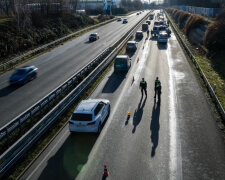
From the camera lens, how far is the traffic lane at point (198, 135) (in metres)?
9.98

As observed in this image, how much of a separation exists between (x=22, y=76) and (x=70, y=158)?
14.3 meters

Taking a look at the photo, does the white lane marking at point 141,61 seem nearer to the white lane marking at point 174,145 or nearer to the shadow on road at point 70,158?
the white lane marking at point 174,145

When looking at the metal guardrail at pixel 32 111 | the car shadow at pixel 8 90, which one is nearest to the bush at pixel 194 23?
the metal guardrail at pixel 32 111

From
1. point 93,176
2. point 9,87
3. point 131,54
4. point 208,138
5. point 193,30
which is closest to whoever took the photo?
point 93,176

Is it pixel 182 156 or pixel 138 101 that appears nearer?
pixel 182 156

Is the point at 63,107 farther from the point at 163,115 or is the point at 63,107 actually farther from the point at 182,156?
the point at 182,156

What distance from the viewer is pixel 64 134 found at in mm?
13242

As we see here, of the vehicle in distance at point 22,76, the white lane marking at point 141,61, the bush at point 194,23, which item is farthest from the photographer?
the bush at point 194,23

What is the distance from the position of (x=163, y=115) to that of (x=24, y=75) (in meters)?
14.5

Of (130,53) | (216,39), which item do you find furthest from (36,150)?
(216,39)

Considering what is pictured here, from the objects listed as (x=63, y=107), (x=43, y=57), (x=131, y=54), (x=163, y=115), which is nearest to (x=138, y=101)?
(x=163, y=115)

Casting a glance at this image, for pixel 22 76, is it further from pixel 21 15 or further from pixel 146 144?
pixel 21 15

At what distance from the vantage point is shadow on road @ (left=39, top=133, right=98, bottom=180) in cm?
994

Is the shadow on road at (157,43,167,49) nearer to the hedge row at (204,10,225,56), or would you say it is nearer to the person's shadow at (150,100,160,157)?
the hedge row at (204,10,225,56)
